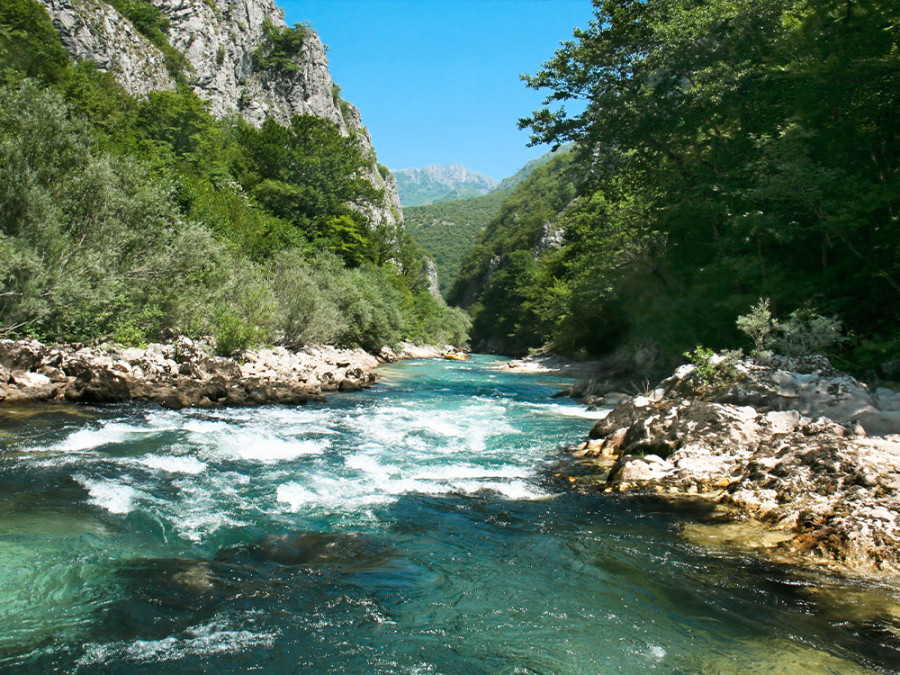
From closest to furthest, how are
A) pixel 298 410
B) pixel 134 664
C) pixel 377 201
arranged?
pixel 134 664 → pixel 298 410 → pixel 377 201

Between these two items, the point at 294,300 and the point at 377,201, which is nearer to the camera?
the point at 294,300

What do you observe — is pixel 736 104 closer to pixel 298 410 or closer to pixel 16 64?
pixel 298 410

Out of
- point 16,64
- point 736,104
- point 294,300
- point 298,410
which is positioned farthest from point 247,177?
point 736,104

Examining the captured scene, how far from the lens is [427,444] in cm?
1134

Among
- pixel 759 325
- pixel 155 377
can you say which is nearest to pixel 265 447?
pixel 155 377

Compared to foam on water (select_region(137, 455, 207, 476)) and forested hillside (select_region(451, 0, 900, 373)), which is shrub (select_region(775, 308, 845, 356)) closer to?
forested hillside (select_region(451, 0, 900, 373))

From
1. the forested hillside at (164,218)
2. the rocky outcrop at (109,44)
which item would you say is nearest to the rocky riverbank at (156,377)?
the forested hillside at (164,218)

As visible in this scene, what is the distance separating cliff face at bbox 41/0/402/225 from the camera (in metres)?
43.6

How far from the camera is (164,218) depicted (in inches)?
725

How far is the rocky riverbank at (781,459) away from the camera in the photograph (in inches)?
226

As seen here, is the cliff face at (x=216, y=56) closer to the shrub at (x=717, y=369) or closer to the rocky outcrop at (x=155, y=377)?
the rocky outcrop at (x=155, y=377)

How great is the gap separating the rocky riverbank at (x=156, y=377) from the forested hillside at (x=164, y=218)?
83 cm

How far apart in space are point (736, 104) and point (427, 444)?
1410cm

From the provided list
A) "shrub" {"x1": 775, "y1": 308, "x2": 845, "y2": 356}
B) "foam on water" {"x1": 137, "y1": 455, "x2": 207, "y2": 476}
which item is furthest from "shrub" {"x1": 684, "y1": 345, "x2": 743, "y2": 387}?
"foam on water" {"x1": 137, "y1": 455, "x2": 207, "y2": 476}
